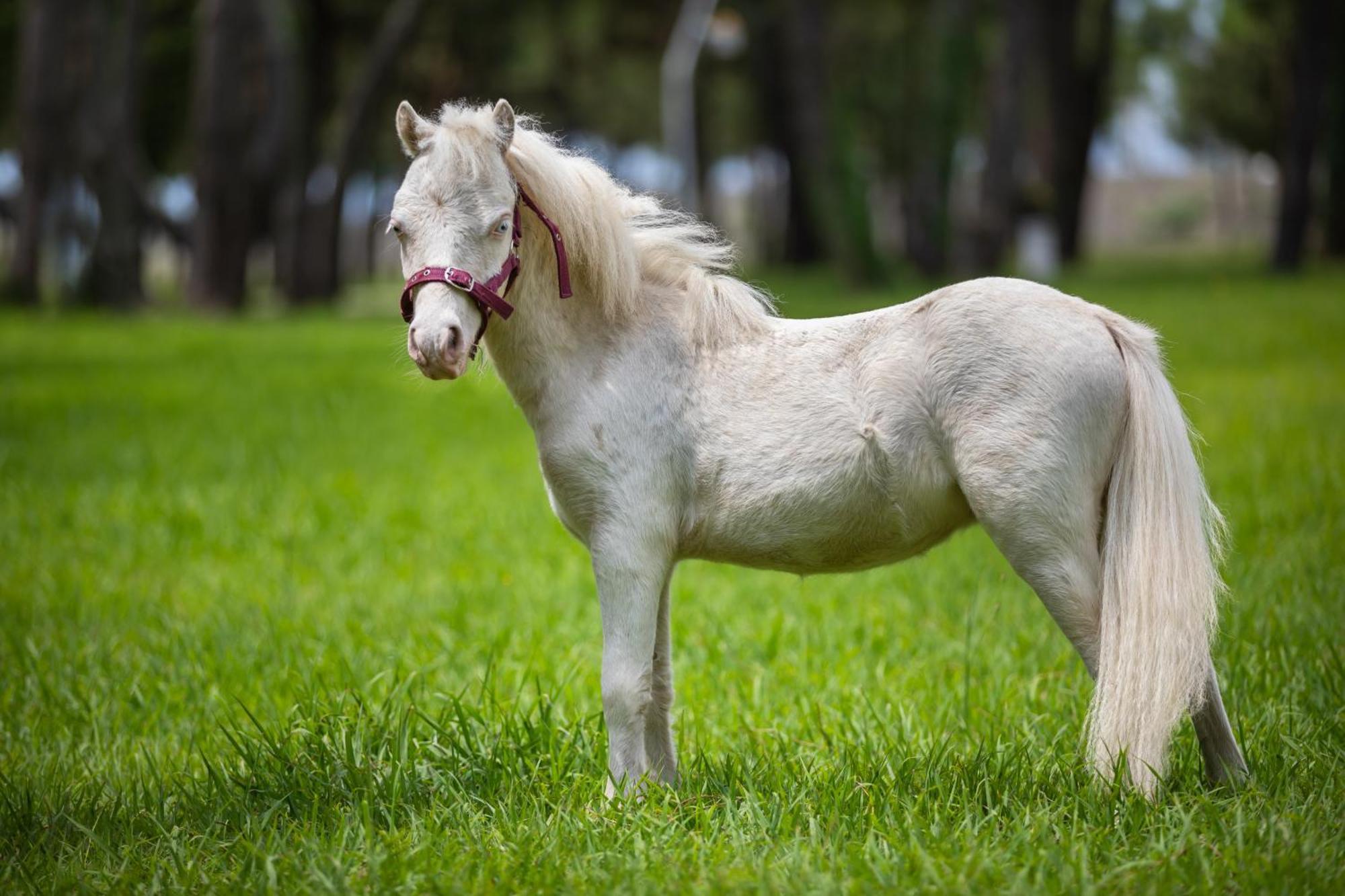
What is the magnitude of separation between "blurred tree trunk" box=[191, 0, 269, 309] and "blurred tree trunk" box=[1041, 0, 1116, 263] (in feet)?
57.4

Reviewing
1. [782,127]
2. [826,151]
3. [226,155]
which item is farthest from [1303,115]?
[226,155]

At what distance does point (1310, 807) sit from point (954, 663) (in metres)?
1.99

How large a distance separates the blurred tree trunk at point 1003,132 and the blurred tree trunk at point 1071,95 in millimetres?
7439

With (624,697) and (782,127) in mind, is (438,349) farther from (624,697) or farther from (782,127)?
(782,127)

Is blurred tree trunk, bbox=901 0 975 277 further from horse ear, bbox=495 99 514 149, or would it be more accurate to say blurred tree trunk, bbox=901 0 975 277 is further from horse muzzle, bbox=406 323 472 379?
horse muzzle, bbox=406 323 472 379

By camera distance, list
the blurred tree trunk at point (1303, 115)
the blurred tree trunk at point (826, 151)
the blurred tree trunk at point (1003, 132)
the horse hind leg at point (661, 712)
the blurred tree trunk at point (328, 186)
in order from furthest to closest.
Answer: the blurred tree trunk at point (1303, 115) < the blurred tree trunk at point (328, 186) < the blurred tree trunk at point (826, 151) < the blurred tree trunk at point (1003, 132) < the horse hind leg at point (661, 712)

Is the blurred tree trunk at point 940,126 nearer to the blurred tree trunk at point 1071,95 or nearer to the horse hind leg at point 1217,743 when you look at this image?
the blurred tree trunk at point 1071,95

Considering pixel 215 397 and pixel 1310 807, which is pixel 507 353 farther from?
pixel 215 397

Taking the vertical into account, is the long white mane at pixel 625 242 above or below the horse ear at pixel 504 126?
below

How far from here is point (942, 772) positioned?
3662mm

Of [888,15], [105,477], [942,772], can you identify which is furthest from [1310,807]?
[888,15]

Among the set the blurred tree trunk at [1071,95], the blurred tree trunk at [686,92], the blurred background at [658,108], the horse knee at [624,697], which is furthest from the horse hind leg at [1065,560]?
the blurred tree trunk at [1071,95]

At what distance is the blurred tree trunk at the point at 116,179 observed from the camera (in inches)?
940

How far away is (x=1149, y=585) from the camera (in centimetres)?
322
